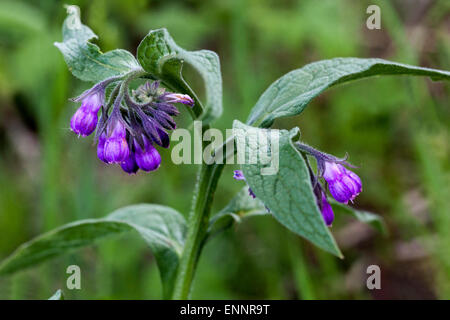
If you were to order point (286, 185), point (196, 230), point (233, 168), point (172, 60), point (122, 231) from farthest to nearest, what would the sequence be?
point (233, 168) → point (122, 231) → point (196, 230) → point (172, 60) → point (286, 185)

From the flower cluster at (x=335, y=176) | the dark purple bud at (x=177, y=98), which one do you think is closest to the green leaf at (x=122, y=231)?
the dark purple bud at (x=177, y=98)

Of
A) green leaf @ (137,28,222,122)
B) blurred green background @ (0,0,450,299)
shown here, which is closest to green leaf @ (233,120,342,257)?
green leaf @ (137,28,222,122)

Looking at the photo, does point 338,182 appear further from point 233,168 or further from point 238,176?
point 233,168

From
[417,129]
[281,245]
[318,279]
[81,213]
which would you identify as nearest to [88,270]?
[81,213]

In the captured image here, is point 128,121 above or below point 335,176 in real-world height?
above

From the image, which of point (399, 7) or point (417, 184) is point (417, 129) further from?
point (399, 7)

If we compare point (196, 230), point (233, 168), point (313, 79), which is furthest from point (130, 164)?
point (233, 168)
